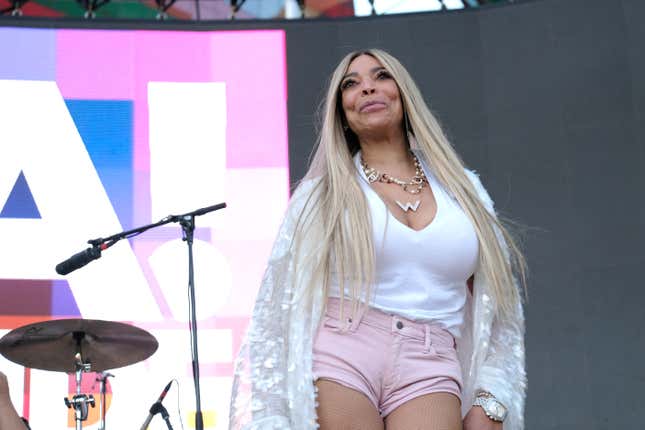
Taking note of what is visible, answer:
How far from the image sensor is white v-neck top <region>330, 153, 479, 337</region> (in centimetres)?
176

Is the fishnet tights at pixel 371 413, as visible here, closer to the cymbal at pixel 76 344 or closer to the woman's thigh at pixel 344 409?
the woman's thigh at pixel 344 409

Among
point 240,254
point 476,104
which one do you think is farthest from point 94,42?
point 476,104

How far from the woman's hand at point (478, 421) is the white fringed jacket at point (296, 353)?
43 millimetres

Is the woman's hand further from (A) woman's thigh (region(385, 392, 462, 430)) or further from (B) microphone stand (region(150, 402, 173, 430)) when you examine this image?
(B) microphone stand (region(150, 402, 173, 430))

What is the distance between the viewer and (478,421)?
173 cm

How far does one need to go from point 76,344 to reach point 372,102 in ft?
8.24

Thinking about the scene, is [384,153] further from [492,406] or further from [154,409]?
[154,409]

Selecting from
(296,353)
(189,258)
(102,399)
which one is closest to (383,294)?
(296,353)

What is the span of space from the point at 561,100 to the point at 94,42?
246 cm

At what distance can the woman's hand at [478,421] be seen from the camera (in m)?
1.73

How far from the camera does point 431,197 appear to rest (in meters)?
1.92

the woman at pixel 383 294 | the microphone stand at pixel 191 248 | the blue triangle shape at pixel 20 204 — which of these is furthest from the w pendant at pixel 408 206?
the blue triangle shape at pixel 20 204

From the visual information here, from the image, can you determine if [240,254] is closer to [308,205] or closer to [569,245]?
[569,245]

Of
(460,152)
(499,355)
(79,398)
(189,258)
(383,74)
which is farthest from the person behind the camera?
(460,152)
